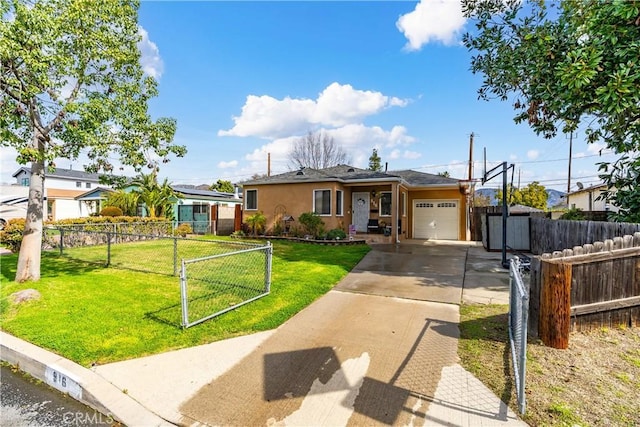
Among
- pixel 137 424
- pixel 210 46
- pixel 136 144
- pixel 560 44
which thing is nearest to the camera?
pixel 137 424

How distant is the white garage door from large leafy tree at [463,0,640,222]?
7906mm

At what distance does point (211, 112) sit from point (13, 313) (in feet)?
45.4

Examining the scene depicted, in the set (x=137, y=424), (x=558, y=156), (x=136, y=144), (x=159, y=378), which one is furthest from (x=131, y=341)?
(x=558, y=156)

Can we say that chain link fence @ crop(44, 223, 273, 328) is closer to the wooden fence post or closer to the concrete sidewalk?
the concrete sidewalk

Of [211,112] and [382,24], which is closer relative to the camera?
[382,24]

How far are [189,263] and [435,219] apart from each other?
1451 centimetres

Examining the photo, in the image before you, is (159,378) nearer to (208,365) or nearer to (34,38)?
(208,365)

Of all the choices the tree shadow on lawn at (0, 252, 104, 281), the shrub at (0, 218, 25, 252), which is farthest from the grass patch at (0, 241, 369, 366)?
the shrub at (0, 218, 25, 252)

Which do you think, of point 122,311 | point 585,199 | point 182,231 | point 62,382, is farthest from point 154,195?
point 585,199

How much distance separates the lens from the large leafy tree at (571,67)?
5340mm

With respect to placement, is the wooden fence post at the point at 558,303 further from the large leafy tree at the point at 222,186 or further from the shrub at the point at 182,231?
the large leafy tree at the point at 222,186

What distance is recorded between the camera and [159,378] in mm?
3139

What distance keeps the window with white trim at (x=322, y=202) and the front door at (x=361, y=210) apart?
2328 mm

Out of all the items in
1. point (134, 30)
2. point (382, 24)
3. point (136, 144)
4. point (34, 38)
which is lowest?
point (136, 144)
